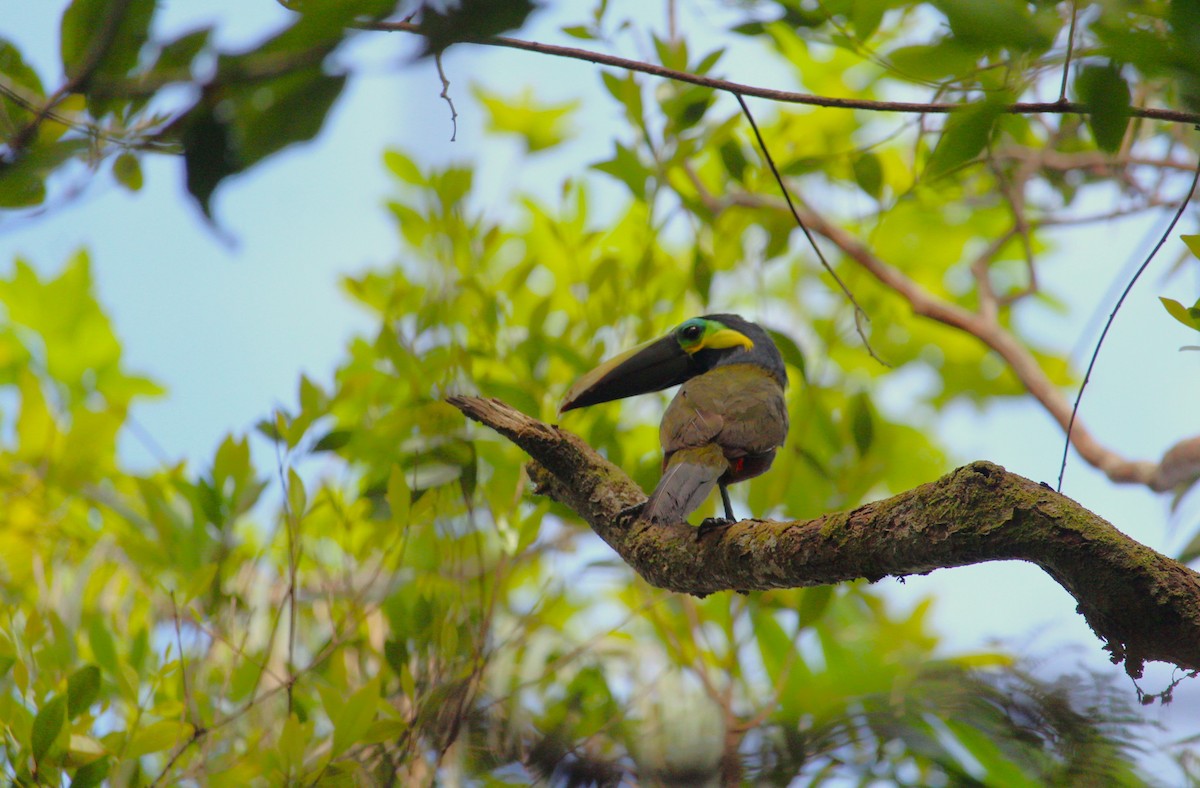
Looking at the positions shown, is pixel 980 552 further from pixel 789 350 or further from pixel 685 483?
pixel 789 350

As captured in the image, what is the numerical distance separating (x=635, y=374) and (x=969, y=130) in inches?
51.8

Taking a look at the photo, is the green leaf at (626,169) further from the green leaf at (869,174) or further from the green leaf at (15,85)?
the green leaf at (15,85)

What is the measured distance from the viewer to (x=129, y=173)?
954 mm

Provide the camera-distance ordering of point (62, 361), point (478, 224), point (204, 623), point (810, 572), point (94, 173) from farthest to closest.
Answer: point (62, 361) < point (478, 224) < point (204, 623) < point (810, 572) < point (94, 173)

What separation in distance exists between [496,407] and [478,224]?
979 millimetres

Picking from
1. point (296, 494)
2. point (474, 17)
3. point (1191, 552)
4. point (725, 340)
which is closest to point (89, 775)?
point (296, 494)

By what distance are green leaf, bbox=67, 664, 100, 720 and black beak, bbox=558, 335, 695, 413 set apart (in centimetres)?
116

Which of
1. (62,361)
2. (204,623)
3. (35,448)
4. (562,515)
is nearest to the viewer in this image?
(204,623)

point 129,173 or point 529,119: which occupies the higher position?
point 529,119

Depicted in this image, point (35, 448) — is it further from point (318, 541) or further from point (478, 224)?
point (478, 224)

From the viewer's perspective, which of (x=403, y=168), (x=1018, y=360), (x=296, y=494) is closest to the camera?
Result: (x=296, y=494)

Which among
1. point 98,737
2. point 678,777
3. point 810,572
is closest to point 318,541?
point 98,737

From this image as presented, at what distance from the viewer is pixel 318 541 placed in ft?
9.64

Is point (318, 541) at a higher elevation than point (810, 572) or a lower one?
higher
